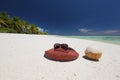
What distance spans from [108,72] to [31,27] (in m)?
29.4

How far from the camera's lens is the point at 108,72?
3877mm

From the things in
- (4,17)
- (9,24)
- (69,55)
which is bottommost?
(69,55)

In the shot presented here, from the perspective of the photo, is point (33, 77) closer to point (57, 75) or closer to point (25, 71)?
point (25, 71)

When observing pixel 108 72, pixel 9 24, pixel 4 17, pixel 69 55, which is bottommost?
pixel 108 72

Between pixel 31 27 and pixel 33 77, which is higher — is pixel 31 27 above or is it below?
above

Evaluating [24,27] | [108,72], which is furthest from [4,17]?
[108,72]

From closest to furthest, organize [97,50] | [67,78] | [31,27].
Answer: [67,78], [97,50], [31,27]

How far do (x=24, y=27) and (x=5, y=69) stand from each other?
92.8 feet

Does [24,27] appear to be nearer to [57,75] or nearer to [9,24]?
[9,24]

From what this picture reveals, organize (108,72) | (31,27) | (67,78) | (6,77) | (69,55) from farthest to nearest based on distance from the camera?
(31,27), (69,55), (108,72), (67,78), (6,77)

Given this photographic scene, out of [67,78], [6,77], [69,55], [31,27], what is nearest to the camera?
[6,77]

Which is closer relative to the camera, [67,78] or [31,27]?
[67,78]

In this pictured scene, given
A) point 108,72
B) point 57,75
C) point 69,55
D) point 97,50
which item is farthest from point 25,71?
point 97,50

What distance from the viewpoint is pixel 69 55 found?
4.53 m
